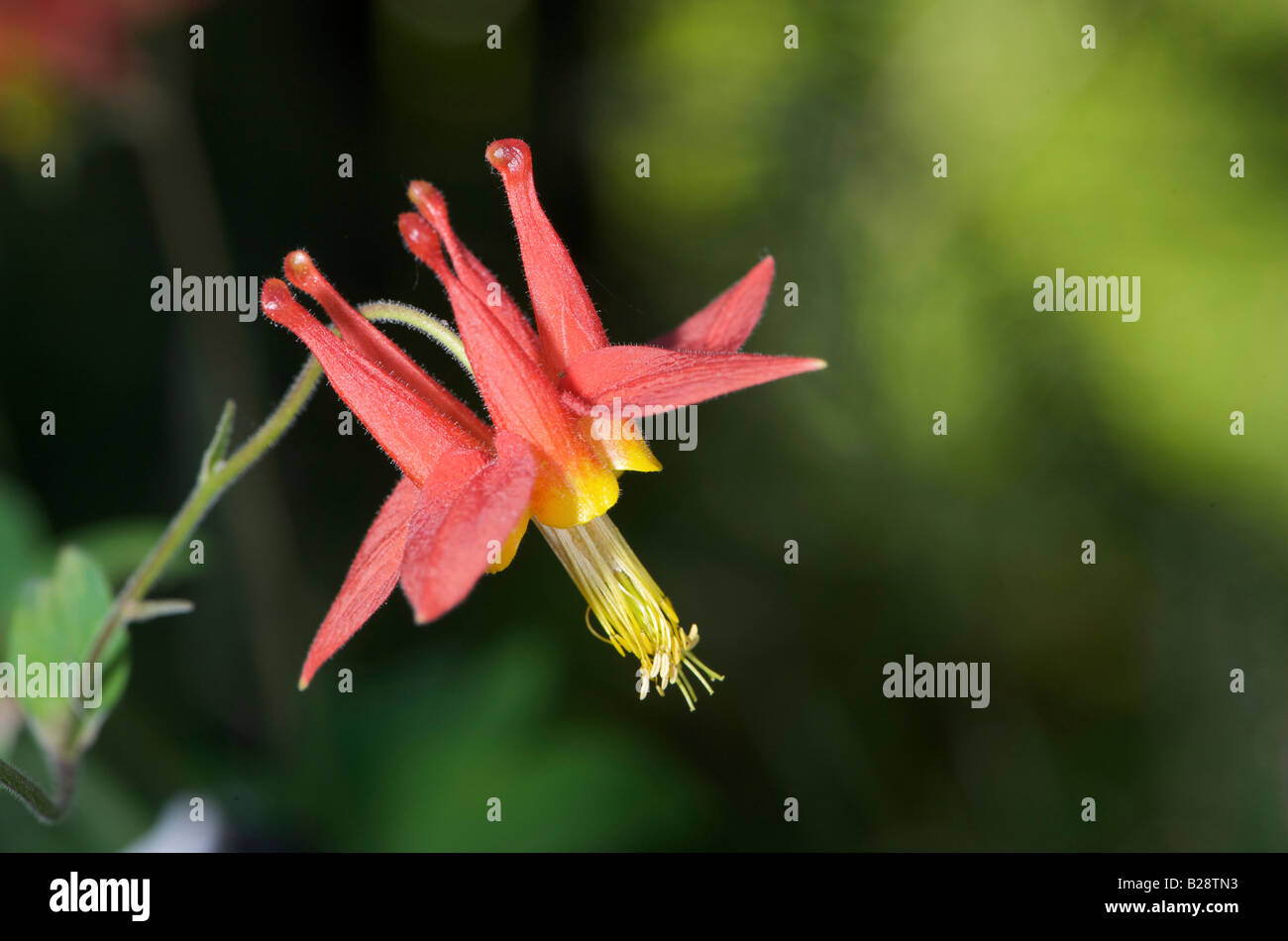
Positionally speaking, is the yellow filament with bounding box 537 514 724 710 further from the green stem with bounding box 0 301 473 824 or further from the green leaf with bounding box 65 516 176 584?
the green leaf with bounding box 65 516 176 584

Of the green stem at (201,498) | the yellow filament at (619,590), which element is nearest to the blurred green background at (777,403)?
the green stem at (201,498)

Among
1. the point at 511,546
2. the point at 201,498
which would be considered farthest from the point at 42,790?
the point at 511,546

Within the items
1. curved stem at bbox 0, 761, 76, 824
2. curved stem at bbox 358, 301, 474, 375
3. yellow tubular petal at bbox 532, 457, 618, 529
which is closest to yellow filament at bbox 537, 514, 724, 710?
yellow tubular petal at bbox 532, 457, 618, 529

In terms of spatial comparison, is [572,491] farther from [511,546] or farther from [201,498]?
[201,498]

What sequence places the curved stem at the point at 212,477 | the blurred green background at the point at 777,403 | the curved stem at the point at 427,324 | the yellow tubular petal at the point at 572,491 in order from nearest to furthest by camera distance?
the yellow tubular petal at the point at 572,491 → the curved stem at the point at 427,324 → the curved stem at the point at 212,477 → the blurred green background at the point at 777,403

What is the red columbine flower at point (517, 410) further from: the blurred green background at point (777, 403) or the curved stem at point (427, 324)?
the blurred green background at point (777, 403)

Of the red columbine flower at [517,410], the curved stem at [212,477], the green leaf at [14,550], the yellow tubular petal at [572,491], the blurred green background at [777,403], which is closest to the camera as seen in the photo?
the red columbine flower at [517,410]
